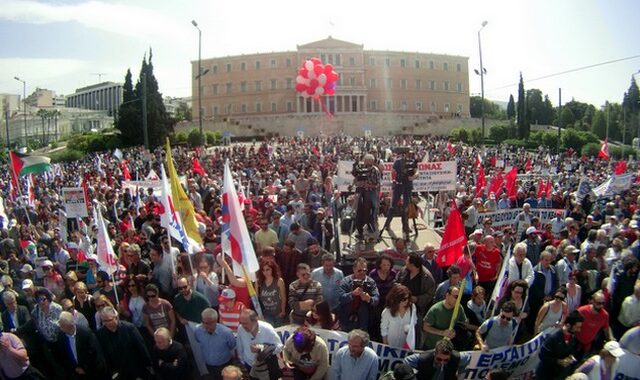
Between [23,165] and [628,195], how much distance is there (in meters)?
14.0

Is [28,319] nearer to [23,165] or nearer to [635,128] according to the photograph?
[23,165]

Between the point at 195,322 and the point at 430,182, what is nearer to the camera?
the point at 195,322

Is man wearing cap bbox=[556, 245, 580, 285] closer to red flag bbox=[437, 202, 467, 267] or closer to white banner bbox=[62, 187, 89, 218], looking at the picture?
red flag bbox=[437, 202, 467, 267]

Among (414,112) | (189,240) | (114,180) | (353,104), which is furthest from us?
(414,112)

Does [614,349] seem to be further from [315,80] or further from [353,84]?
[353,84]

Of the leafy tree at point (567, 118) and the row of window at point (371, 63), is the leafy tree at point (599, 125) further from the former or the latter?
the row of window at point (371, 63)

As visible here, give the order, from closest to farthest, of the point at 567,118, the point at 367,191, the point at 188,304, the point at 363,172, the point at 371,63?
the point at 188,304
the point at 363,172
the point at 367,191
the point at 567,118
the point at 371,63

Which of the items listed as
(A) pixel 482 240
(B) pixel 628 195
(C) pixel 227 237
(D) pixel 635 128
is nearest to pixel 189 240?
(C) pixel 227 237

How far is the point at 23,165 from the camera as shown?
42.9 ft

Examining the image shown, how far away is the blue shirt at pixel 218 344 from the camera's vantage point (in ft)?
18.3

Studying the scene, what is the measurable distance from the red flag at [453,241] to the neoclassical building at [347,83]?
79.1 metres

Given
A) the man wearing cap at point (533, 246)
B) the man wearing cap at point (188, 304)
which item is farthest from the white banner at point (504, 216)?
the man wearing cap at point (188, 304)

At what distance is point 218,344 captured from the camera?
557 centimetres

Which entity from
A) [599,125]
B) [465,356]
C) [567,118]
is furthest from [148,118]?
[567,118]
